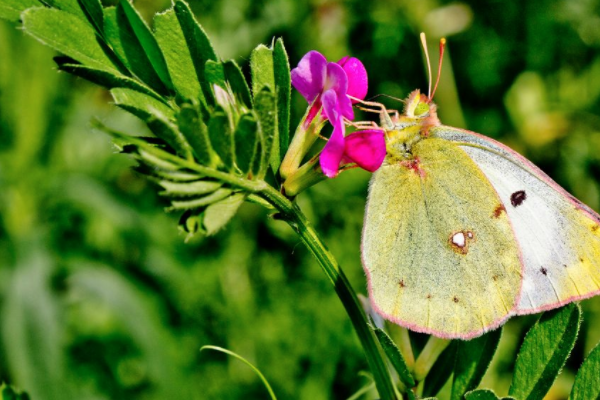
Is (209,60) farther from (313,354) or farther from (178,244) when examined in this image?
(178,244)

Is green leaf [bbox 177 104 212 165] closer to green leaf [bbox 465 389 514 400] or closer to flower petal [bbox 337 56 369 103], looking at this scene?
flower petal [bbox 337 56 369 103]

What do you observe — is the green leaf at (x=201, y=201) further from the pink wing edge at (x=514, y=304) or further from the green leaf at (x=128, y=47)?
the pink wing edge at (x=514, y=304)

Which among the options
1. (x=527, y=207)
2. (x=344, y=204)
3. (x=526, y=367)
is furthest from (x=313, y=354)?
(x=526, y=367)

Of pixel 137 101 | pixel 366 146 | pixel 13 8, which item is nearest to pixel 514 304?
pixel 366 146

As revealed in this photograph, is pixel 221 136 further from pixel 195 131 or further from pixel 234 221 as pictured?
pixel 234 221

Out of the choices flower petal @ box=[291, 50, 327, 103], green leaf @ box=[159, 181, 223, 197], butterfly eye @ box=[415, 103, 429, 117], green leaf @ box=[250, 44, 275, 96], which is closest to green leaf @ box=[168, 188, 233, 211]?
green leaf @ box=[159, 181, 223, 197]

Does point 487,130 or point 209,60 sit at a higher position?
point 209,60
